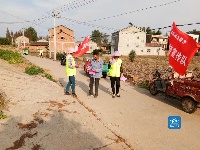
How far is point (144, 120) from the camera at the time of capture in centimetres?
647

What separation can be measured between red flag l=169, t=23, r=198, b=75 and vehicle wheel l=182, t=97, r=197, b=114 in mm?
950

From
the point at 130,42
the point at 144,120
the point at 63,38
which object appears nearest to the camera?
the point at 144,120

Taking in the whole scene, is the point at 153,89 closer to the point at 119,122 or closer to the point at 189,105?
the point at 189,105

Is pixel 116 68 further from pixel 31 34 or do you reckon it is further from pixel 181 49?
pixel 31 34

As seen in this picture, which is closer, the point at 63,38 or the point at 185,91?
the point at 185,91

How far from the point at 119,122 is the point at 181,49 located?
9.73 ft

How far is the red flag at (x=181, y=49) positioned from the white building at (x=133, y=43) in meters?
55.6

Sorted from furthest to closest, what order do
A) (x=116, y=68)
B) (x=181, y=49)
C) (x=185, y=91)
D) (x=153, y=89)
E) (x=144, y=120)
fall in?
(x=153, y=89), (x=116, y=68), (x=185, y=91), (x=181, y=49), (x=144, y=120)

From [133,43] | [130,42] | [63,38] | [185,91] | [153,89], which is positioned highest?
[63,38]

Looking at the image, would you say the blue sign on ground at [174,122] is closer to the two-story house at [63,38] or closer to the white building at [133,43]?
the white building at [133,43]

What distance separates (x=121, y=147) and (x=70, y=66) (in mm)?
4828

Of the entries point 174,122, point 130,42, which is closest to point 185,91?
point 174,122

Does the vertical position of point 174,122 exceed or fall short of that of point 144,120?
it exceeds it

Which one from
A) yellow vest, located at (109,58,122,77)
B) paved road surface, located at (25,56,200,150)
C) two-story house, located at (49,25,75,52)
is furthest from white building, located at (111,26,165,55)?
yellow vest, located at (109,58,122,77)
